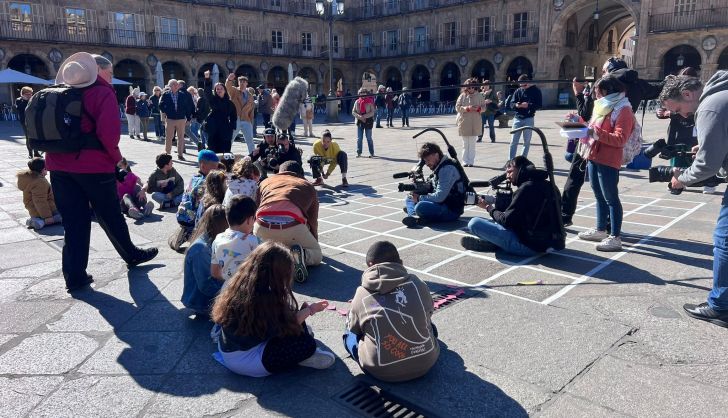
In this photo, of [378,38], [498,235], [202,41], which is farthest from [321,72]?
[498,235]

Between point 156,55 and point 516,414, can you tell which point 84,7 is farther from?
point 516,414

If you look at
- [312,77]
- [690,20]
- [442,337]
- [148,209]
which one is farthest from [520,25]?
[442,337]

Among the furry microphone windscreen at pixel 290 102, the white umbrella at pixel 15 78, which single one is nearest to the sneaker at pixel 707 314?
the furry microphone windscreen at pixel 290 102

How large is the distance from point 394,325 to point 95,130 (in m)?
2.83

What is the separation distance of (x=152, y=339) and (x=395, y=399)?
1.63 meters

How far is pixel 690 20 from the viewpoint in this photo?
92.1 feet

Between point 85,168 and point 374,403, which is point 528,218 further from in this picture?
point 85,168

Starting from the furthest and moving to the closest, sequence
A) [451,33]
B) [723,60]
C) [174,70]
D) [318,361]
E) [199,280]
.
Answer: [451,33] → [174,70] → [723,60] → [199,280] → [318,361]

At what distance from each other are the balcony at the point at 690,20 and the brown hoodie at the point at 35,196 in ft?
102

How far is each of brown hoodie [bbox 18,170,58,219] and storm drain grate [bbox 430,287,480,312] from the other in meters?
4.73

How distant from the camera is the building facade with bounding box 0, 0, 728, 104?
28969 mm

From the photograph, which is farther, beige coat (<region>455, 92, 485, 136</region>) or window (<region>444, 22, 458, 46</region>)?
window (<region>444, 22, 458, 46</region>)

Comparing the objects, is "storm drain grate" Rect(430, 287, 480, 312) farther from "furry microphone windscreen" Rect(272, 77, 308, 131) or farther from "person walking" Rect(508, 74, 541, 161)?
"person walking" Rect(508, 74, 541, 161)

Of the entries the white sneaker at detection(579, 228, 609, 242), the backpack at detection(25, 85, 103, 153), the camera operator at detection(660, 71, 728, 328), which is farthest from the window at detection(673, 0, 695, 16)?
the backpack at detection(25, 85, 103, 153)
